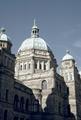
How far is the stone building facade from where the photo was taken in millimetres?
47312

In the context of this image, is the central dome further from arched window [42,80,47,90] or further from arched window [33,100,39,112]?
arched window [33,100,39,112]

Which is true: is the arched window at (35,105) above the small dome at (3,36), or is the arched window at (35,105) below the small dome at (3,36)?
below

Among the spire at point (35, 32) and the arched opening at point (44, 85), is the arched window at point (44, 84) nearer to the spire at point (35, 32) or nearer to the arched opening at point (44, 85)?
the arched opening at point (44, 85)

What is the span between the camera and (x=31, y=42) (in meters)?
72.9

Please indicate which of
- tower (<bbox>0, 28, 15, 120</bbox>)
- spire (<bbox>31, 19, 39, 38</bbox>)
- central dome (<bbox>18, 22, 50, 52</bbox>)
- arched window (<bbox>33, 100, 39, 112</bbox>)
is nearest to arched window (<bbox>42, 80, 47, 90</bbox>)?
arched window (<bbox>33, 100, 39, 112</bbox>)

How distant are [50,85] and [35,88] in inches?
141

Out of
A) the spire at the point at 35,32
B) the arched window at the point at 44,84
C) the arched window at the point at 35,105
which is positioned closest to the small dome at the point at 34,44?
the spire at the point at 35,32

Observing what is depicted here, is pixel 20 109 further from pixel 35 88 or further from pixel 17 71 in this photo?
pixel 17 71

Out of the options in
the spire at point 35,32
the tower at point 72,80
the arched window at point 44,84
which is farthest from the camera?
the spire at point 35,32

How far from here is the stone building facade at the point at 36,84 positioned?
47312 mm

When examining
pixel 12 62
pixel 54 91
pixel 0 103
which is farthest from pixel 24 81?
pixel 0 103

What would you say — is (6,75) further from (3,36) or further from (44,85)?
(44,85)

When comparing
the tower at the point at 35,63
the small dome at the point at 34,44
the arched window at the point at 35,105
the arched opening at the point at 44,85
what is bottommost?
the arched window at the point at 35,105

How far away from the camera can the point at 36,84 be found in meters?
61.1
